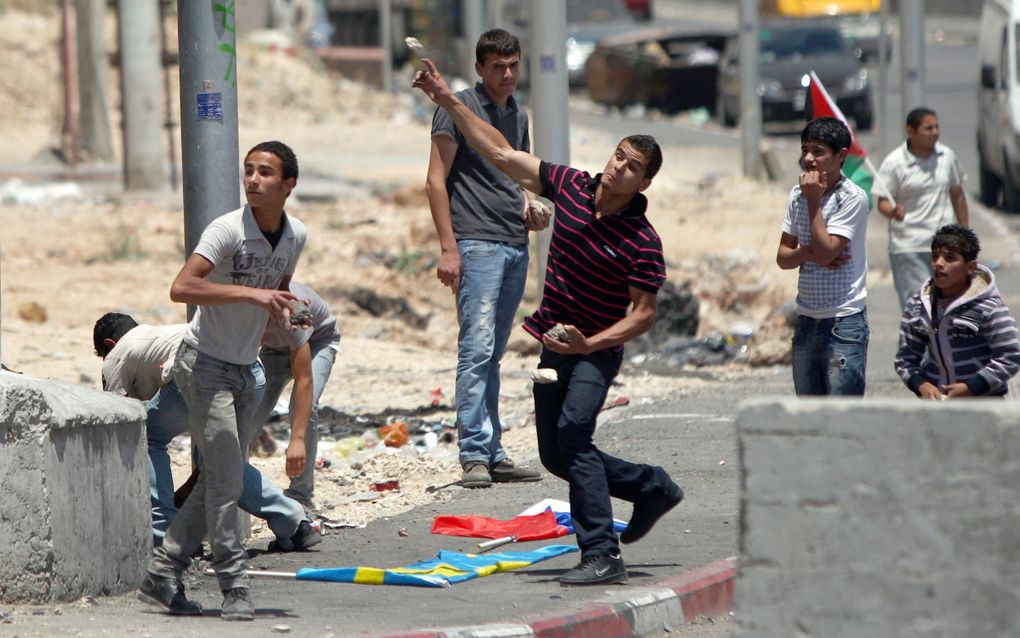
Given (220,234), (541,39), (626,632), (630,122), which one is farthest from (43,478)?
(630,122)

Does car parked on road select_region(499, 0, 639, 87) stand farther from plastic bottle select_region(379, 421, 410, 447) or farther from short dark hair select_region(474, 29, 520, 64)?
short dark hair select_region(474, 29, 520, 64)

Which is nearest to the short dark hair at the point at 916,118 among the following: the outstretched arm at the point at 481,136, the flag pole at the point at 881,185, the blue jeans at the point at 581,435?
the flag pole at the point at 881,185

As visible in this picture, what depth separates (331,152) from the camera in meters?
28.7

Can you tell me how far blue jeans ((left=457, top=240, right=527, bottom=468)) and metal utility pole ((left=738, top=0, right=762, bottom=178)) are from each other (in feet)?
52.1

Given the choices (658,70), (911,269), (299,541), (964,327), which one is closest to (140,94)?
(658,70)

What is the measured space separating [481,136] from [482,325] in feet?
4.49

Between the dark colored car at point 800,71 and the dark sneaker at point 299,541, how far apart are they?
22.1 meters

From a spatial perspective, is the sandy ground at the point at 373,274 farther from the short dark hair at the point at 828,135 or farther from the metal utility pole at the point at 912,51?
the short dark hair at the point at 828,135

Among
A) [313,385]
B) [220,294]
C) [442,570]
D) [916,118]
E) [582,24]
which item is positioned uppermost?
[582,24]

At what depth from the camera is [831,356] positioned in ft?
22.8

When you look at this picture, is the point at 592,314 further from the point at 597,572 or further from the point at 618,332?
the point at 597,572

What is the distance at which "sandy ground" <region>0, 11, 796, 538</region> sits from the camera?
415 inches

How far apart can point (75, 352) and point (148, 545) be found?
599 centimetres

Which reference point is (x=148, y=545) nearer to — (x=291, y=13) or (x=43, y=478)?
(x=43, y=478)
